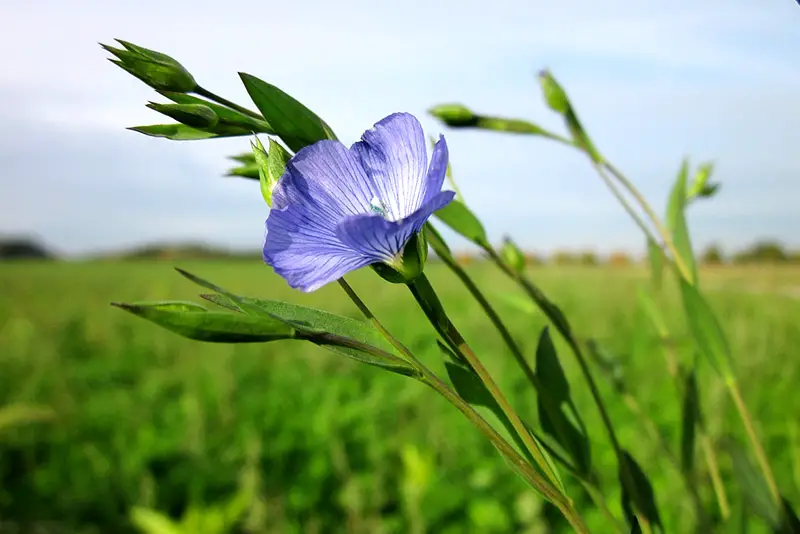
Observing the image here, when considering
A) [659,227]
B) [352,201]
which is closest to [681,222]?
[659,227]

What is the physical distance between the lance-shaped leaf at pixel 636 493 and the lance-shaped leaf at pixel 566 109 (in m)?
0.18

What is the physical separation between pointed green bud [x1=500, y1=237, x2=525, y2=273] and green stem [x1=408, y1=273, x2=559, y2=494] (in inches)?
7.3

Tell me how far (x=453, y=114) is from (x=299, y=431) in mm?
831

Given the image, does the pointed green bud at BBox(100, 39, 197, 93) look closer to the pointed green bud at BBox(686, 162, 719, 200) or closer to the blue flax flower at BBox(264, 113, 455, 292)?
the blue flax flower at BBox(264, 113, 455, 292)

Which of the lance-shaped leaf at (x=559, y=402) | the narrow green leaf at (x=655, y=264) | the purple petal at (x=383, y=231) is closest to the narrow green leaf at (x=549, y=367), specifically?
the lance-shaped leaf at (x=559, y=402)

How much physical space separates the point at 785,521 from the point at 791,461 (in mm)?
867

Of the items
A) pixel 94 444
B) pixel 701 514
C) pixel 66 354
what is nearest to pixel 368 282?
pixel 66 354

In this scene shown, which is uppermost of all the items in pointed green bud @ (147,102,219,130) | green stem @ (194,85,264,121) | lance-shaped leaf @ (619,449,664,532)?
green stem @ (194,85,264,121)

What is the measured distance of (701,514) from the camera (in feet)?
1.18

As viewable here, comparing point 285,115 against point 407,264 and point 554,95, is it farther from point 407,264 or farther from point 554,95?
point 554,95

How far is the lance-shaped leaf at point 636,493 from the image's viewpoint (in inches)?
11.3

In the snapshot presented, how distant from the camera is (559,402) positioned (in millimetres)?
295

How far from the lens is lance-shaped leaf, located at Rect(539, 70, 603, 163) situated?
39 cm

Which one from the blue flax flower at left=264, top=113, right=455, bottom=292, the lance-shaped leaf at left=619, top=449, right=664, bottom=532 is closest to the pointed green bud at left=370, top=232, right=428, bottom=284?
the blue flax flower at left=264, top=113, right=455, bottom=292
